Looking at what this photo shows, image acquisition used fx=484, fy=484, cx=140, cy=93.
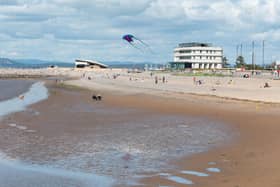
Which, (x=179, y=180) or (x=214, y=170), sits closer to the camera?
(x=179, y=180)

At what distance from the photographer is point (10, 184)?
10.2 m

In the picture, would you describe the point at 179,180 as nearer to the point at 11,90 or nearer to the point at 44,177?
the point at 44,177

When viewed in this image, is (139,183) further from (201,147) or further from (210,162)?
(201,147)

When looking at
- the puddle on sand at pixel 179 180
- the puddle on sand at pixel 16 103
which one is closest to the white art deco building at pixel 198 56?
the puddle on sand at pixel 16 103

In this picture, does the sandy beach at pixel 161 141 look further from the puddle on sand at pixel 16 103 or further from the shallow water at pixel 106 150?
the puddle on sand at pixel 16 103

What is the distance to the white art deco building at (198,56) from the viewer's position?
13138 centimetres

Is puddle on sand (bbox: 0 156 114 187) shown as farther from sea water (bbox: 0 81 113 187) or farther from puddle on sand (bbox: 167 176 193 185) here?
puddle on sand (bbox: 167 176 193 185)

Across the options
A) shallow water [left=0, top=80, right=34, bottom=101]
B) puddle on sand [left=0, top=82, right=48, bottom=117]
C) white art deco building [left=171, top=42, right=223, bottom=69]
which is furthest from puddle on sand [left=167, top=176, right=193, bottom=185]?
white art deco building [left=171, top=42, right=223, bottom=69]

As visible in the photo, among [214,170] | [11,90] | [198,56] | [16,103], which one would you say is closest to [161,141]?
[214,170]

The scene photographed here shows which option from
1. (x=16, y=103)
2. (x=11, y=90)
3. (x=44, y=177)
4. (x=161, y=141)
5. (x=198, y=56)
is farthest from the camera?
(x=198, y=56)

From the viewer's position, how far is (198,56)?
131 meters

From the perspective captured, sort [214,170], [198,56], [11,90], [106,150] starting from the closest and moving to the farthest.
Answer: [214,170] < [106,150] < [11,90] < [198,56]

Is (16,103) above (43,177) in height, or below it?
below

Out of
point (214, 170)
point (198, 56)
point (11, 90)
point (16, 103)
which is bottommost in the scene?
point (11, 90)
